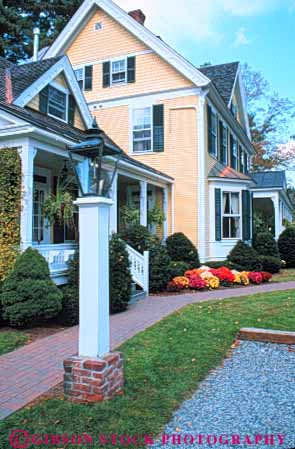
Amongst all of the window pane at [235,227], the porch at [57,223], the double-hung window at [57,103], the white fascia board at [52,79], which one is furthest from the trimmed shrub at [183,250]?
the double-hung window at [57,103]

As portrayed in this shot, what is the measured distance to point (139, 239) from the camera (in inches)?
420

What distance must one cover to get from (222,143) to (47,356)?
1386cm

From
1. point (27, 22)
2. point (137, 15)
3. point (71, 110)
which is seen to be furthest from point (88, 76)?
point (27, 22)

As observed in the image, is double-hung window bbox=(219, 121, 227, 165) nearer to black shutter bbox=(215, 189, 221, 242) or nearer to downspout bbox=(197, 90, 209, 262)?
downspout bbox=(197, 90, 209, 262)

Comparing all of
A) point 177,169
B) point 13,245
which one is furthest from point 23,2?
point 13,245

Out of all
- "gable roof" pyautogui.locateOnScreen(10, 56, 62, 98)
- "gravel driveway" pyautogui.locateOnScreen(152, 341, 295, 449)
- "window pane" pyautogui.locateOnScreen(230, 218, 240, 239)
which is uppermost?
"gable roof" pyautogui.locateOnScreen(10, 56, 62, 98)

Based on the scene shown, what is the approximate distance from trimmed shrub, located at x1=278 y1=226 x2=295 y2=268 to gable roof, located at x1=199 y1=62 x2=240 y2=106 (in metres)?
6.65

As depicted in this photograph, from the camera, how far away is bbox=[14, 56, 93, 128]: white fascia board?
9.97 metres

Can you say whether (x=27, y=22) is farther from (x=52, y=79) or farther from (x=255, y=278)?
(x=255, y=278)

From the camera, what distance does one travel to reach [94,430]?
3.02 m

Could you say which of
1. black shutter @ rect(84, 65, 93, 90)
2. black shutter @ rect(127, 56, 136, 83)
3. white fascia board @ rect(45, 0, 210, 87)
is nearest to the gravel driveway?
white fascia board @ rect(45, 0, 210, 87)

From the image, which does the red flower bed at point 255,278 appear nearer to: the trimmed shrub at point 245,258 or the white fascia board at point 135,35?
the trimmed shrub at point 245,258

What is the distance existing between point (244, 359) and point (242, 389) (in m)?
0.98

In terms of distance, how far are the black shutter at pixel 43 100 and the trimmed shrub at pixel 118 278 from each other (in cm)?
493
